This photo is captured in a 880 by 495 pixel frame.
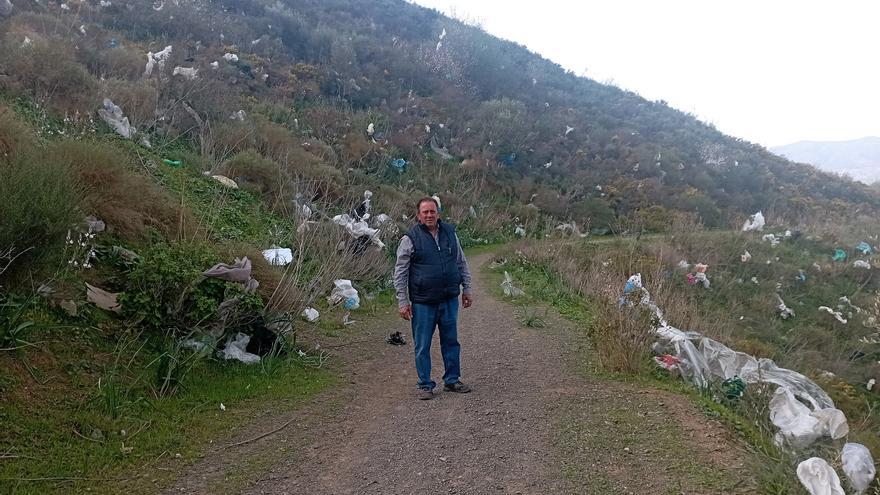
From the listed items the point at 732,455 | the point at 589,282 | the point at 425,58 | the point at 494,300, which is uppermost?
the point at 425,58

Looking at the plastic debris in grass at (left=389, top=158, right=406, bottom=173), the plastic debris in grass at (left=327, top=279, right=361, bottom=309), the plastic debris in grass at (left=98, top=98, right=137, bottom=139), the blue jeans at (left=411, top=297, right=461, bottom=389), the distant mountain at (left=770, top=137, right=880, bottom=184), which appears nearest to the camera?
the blue jeans at (left=411, top=297, right=461, bottom=389)

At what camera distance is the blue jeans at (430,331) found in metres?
4.93

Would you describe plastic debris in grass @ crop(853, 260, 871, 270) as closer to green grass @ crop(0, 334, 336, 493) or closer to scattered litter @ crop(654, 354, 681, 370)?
scattered litter @ crop(654, 354, 681, 370)

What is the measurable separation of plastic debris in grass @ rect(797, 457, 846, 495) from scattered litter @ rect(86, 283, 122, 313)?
482 centimetres

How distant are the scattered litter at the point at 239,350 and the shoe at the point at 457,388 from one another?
170 centimetres

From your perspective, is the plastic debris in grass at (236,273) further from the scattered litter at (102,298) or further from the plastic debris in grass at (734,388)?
the plastic debris in grass at (734,388)

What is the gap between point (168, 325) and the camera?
480cm

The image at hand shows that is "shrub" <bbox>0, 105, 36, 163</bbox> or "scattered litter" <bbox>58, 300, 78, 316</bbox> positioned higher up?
"shrub" <bbox>0, 105, 36, 163</bbox>

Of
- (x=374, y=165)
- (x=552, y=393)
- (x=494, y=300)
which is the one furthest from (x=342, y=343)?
(x=374, y=165)

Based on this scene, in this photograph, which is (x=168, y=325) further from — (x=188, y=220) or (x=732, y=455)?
(x=732, y=455)

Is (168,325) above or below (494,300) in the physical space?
above

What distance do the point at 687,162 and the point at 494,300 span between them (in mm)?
22396

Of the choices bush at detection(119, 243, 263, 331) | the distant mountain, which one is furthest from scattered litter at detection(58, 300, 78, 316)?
the distant mountain

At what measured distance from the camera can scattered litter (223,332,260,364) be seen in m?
5.14
